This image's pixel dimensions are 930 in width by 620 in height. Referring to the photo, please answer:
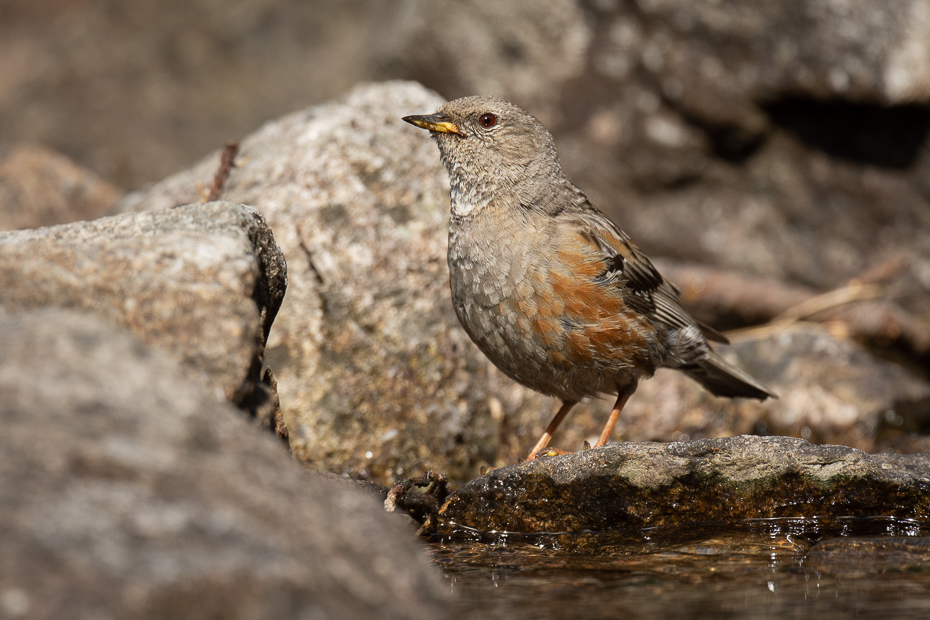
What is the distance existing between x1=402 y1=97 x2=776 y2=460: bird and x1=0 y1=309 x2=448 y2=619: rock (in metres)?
2.74

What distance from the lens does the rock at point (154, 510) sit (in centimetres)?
203

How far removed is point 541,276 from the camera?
5238 mm

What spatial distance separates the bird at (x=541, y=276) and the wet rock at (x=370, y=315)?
26.3 inches

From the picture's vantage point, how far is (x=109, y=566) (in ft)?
6.68

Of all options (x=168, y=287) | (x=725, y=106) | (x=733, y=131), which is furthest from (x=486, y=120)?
(x=733, y=131)

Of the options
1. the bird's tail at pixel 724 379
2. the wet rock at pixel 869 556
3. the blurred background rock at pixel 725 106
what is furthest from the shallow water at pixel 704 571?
the blurred background rock at pixel 725 106

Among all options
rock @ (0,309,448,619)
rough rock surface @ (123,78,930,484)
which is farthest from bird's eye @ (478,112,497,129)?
rock @ (0,309,448,619)

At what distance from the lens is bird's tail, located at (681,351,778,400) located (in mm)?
6293

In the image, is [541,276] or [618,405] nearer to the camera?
[541,276]

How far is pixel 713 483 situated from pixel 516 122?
2.68 metres

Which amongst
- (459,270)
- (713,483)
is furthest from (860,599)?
(459,270)

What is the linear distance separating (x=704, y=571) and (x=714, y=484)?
2.44 ft

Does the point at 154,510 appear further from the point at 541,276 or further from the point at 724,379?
the point at 724,379

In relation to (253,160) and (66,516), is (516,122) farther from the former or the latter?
(66,516)
